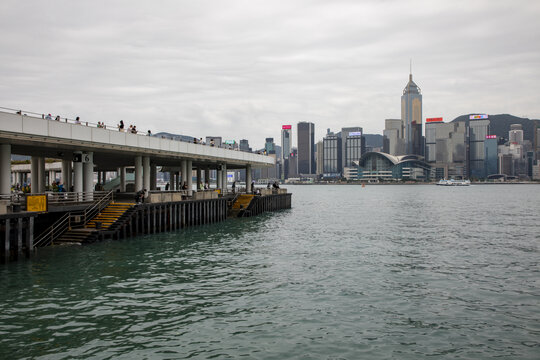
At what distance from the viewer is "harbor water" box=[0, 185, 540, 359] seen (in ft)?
48.0

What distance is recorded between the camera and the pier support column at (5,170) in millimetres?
33359

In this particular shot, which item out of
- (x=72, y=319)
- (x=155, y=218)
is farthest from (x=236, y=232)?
(x=72, y=319)

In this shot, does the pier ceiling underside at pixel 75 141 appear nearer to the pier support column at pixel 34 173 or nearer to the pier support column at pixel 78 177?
the pier support column at pixel 78 177

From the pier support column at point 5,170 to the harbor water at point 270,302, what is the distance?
21.0ft

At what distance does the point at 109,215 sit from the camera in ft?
127

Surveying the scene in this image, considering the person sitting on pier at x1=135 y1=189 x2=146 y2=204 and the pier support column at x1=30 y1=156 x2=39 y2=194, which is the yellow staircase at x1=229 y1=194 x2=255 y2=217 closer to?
the person sitting on pier at x1=135 y1=189 x2=146 y2=204

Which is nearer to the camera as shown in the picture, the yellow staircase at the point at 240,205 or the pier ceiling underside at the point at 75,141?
the pier ceiling underside at the point at 75,141

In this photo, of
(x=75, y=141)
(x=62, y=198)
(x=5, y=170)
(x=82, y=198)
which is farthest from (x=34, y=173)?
(x=5, y=170)

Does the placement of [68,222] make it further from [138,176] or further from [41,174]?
[41,174]

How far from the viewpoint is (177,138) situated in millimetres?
52938

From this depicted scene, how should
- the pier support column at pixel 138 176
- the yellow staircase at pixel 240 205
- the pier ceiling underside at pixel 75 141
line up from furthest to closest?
1. the yellow staircase at pixel 240 205
2. the pier support column at pixel 138 176
3. the pier ceiling underside at pixel 75 141

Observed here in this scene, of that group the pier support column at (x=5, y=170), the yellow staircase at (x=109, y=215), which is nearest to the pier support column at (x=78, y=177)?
the yellow staircase at (x=109, y=215)

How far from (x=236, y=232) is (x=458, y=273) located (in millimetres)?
24839

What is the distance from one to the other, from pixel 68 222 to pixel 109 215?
13.0ft
